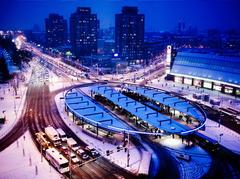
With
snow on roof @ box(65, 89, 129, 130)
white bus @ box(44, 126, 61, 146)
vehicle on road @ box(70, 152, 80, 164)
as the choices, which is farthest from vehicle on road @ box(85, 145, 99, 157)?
snow on roof @ box(65, 89, 129, 130)

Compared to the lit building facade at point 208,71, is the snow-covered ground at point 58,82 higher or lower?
lower

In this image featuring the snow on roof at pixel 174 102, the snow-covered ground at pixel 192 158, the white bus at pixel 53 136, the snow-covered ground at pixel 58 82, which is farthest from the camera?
the snow-covered ground at pixel 58 82

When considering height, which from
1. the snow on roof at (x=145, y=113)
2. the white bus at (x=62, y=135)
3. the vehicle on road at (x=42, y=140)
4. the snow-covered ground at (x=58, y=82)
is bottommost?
the vehicle on road at (x=42, y=140)

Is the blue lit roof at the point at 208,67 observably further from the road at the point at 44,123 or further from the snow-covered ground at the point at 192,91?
the road at the point at 44,123

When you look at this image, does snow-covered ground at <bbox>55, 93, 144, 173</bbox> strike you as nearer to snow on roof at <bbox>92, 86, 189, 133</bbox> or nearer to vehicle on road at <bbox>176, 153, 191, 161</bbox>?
vehicle on road at <bbox>176, 153, 191, 161</bbox>

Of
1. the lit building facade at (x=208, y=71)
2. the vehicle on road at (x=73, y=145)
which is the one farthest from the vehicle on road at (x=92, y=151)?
the lit building facade at (x=208, y=71)

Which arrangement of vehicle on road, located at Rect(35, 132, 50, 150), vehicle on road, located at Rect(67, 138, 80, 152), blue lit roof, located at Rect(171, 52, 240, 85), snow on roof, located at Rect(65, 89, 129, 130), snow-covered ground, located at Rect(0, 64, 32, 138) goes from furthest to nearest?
blue lit roof, located at Rect(171, 52, 240, 85), snow-covered ground, located at Rect(0, 64, 32, 138), snow on roof, located at Rect(65, 89, 129, 130), vehicle on road, located at Rect(35, 132, 50, 150), vehicle on road, located at Rect(67, 138, 80, 152)

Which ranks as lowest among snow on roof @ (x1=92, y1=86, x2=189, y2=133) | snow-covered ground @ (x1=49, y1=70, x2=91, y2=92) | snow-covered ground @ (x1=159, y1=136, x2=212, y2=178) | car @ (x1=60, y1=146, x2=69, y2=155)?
snow-covered ground @ (x1=159, y1=136, x2=212, y2=178)
